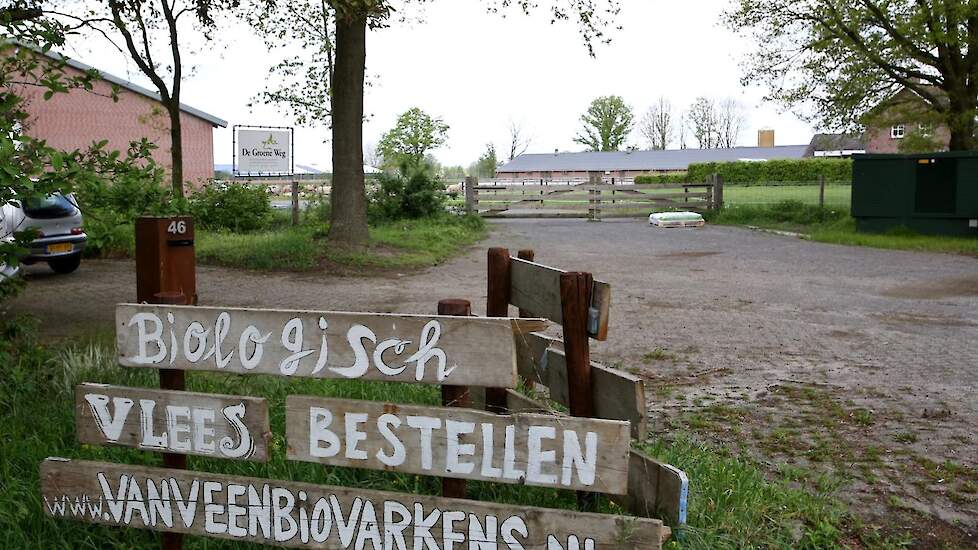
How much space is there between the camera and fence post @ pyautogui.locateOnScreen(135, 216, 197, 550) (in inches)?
135

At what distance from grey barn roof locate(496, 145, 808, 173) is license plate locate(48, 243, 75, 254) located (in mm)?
74881

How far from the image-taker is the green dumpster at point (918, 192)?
19453 millimetres

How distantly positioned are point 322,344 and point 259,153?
3401cm

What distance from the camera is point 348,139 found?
16.6 metres

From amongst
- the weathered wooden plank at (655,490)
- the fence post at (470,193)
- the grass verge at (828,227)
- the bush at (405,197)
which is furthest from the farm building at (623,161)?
the weathered wooden plank at (655,490)

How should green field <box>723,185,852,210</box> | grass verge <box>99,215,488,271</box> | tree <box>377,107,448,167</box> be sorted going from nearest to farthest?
1. grass verge <box>99,215,488,271</box>
2. green field <box>723,185,852,210</box>
3. tree <box>377,107,448,167</box>

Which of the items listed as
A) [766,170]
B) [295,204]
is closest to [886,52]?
[295,204]

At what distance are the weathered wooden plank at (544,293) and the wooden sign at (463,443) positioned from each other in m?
0.46

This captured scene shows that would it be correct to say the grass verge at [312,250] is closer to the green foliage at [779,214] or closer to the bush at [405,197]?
the bush at [405,197]

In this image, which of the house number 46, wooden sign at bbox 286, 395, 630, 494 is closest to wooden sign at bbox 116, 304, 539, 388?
wooden sign at bbox 286, 395, 630, 494

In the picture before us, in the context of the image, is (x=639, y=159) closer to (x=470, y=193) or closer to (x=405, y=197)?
(x=470, y=193)

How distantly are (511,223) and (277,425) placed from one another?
25.6 metres

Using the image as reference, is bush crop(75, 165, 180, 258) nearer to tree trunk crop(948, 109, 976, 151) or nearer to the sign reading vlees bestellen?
the sign reading vlees bestellen

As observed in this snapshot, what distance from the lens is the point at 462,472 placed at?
3.05 meters
